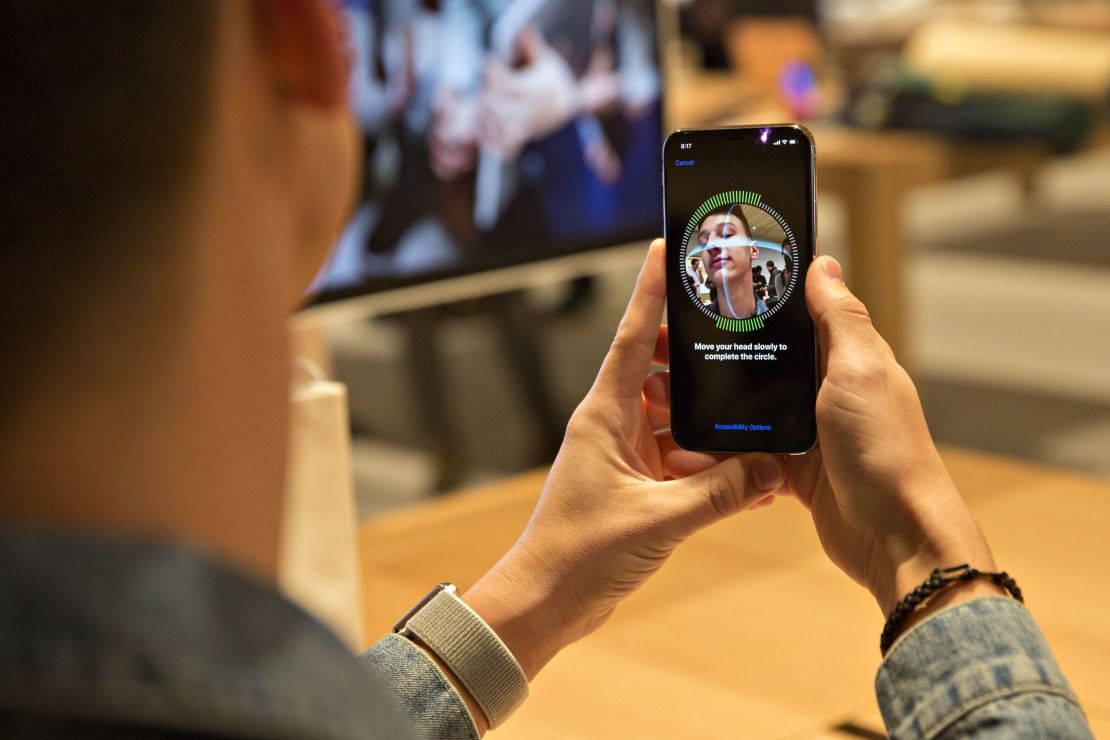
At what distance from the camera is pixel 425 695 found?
2.47 ft

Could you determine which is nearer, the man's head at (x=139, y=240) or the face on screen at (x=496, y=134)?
the man's head at (x=139, y=240)

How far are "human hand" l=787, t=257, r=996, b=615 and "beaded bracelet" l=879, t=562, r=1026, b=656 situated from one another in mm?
10

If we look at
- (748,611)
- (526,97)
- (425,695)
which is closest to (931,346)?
(526,97)

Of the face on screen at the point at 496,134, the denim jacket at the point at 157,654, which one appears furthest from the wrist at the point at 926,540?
the face on screen at the point at 496,134

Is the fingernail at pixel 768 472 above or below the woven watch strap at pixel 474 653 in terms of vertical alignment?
above

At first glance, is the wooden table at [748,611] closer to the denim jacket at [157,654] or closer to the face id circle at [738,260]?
the face id circle at [738,260]

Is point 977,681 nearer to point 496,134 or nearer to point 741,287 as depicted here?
point 741,287

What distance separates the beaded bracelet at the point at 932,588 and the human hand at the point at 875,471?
1 centimetres

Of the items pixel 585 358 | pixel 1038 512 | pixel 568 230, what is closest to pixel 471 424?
pixel 585 358

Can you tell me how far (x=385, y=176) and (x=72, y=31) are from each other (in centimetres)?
114

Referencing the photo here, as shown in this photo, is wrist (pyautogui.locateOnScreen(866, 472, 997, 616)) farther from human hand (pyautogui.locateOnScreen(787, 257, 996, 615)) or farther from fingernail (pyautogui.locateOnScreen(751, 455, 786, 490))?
fingernail (pyautogui.locateOnScreen(751, 455, 786, 490))

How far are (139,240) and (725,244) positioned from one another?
1.68 ft

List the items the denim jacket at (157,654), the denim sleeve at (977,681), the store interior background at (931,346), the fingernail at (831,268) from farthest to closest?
the store interior background at (931,346), the fingernail at (831,268), the denim sleeve at (977,681), the denim jacket at (157,654)

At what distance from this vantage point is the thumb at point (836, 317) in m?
0.74
